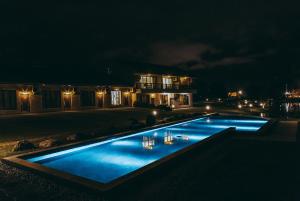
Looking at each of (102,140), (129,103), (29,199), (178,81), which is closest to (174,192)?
(29,199)

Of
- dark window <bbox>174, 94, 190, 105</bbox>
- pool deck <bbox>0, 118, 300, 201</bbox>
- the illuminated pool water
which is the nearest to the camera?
pool deck <bbox>0, 118, 300, 201</bbox>

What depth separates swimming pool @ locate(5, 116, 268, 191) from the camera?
7.18 metres

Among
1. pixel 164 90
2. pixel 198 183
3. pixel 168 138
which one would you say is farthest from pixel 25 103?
pixel 198 183

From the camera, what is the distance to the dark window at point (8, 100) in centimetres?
1926

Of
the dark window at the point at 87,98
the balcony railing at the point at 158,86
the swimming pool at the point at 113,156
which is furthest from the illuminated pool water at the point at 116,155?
the balcony railing at the point at 158,86

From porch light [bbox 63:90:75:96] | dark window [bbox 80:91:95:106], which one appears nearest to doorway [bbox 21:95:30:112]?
porch light [bbox 63:90:75:96]

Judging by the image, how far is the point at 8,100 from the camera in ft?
64.3

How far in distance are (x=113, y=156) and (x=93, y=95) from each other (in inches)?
711

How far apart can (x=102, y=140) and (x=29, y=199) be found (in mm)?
5472

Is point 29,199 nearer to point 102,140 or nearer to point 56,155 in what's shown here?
point 56,155

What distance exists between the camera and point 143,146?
10633 mm

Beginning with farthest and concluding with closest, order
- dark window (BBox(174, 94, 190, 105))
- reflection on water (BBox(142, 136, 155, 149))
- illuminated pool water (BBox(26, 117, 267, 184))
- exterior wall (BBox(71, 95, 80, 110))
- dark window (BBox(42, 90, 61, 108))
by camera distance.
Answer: dark window (BBox(174, 94, 190, 105)), exterior wall (BBox(71, 95, 80, 110)), dark window (BBox(42, 90, 61, 108)), reflection on water (BBox(142, 136, 155, 149)), illuminated pool water (BBox(26, 117, 267, 184))

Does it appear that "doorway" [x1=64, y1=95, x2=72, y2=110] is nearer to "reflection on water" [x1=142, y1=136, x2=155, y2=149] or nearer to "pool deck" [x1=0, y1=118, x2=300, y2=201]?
"reflection on water" [x1=142, y1=136, x2=155, y2=149]

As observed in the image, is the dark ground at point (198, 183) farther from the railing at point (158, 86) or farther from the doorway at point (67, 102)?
the railing at point (158, 86)
